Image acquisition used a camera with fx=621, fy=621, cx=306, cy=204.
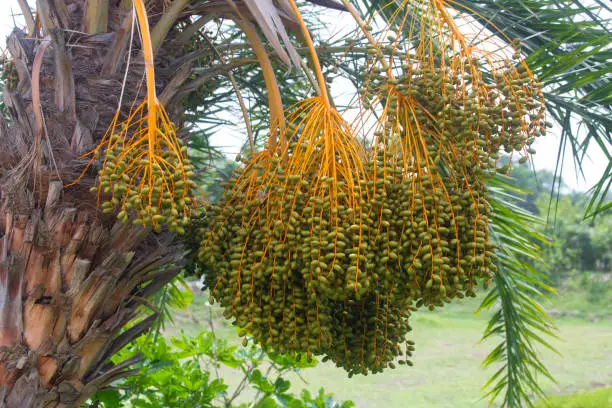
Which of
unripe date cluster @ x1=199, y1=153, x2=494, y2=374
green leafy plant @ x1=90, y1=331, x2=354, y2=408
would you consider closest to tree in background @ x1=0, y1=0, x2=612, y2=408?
unripe date cluster @ x1=199, y1=153, x2=494, y2=374

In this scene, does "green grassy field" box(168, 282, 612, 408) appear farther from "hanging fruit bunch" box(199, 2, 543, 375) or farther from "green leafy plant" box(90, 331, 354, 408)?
"hanging fruit bunch" box(199, 2, 543, 375)

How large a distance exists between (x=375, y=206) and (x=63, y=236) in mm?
717

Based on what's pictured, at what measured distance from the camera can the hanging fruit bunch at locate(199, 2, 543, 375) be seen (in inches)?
43.9

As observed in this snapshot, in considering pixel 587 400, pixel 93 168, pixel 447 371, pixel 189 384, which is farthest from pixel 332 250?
pixel 447 371

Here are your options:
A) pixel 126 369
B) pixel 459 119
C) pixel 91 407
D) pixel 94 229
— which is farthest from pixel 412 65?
pixel 91 407

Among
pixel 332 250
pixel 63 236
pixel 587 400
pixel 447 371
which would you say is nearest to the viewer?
pixel 332 250

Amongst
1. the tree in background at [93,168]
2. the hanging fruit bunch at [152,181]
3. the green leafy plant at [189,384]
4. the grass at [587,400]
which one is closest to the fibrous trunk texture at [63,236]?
the tree in background at [93,168]

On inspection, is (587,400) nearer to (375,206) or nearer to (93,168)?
(375,206)

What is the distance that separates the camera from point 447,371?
18.5ft

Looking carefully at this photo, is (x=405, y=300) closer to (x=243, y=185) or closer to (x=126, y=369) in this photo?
(x=243, y=185)

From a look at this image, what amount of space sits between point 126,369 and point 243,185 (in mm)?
607

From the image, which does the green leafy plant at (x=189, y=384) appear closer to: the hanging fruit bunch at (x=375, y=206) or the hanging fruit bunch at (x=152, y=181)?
the hanging fruit bunch at (x=375, y=206)

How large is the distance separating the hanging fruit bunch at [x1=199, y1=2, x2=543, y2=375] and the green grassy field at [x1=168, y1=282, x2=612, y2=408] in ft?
10.5

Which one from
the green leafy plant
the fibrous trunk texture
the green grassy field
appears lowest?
the green grassy field
